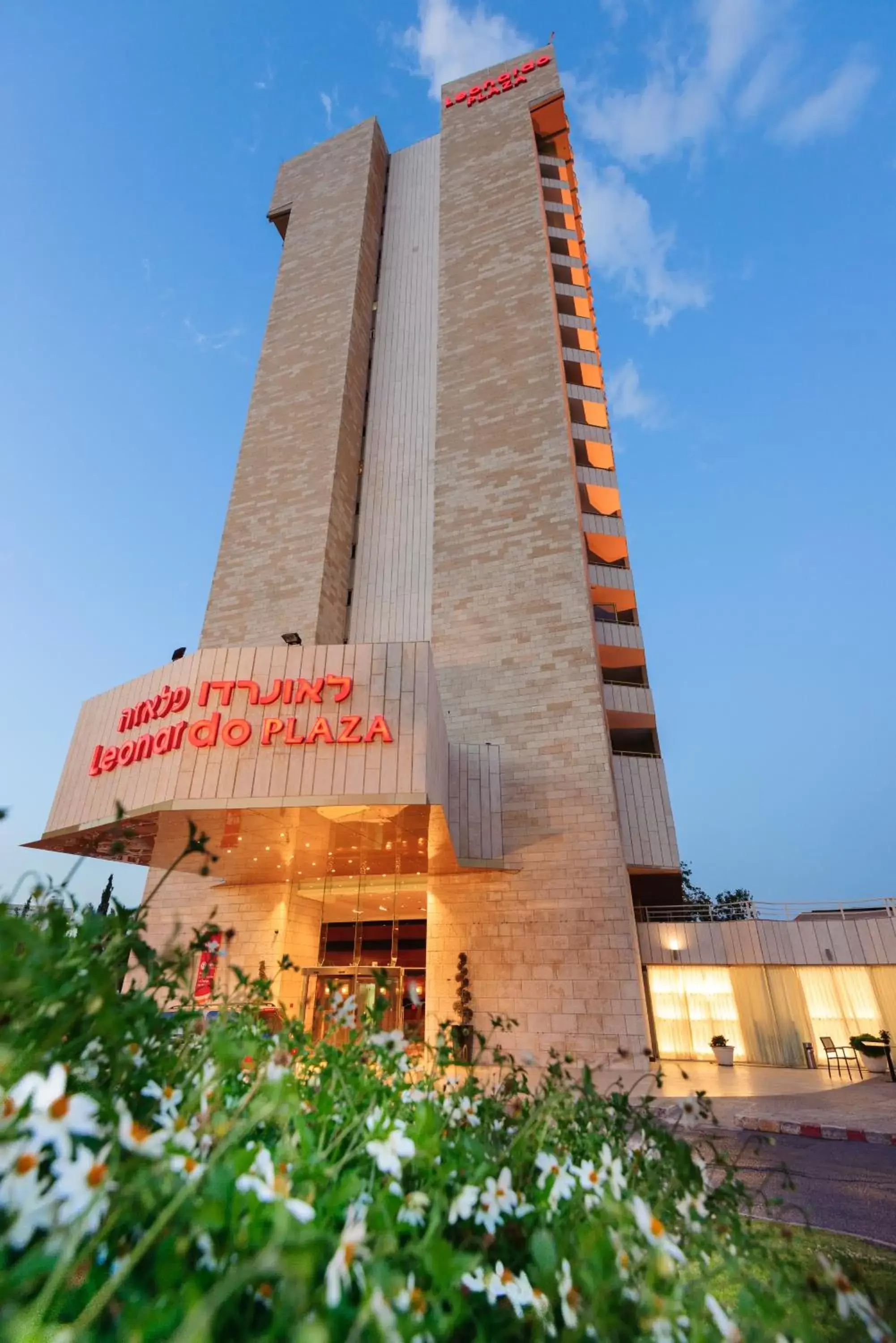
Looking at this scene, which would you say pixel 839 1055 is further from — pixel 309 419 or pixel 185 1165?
pixel 309 419

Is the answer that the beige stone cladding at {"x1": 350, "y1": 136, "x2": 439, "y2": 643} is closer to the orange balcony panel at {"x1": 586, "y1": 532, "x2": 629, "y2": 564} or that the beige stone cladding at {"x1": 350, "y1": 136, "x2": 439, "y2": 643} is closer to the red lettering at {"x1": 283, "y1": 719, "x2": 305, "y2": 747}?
the orange balcony panel at {"x1": 586, "y1": 532, "x2": 629, "y2": 564}

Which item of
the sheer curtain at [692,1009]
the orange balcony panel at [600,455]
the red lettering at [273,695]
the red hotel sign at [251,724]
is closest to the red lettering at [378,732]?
the red hotel sign at [251,724]

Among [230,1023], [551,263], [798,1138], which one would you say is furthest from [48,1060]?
[551,263]

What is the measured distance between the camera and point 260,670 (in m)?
11.0

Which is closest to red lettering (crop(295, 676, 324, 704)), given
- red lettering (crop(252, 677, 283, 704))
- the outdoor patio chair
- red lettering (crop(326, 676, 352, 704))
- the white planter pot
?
red lettering (crop(326, 676, 352, 704))

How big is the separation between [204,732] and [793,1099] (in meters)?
11.2

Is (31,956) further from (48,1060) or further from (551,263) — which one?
(551,263)

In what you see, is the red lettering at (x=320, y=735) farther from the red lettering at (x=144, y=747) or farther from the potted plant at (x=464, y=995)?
the potted plant at (x=464, y=995)

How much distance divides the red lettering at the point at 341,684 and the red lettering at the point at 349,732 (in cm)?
34

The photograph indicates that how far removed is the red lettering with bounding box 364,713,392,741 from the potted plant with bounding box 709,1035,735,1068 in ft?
37.4

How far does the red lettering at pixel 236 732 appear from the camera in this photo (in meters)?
10.3

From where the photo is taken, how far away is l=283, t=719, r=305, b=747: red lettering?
10227mm

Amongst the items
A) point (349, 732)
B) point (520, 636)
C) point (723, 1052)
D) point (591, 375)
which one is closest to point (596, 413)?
point (591, 375)

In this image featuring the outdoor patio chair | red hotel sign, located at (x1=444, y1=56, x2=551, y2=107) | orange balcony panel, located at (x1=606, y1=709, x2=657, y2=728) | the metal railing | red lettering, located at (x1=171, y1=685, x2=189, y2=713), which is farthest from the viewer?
red hotel sign, located at (x1=444, y1=56, x2=551, y2=107)
